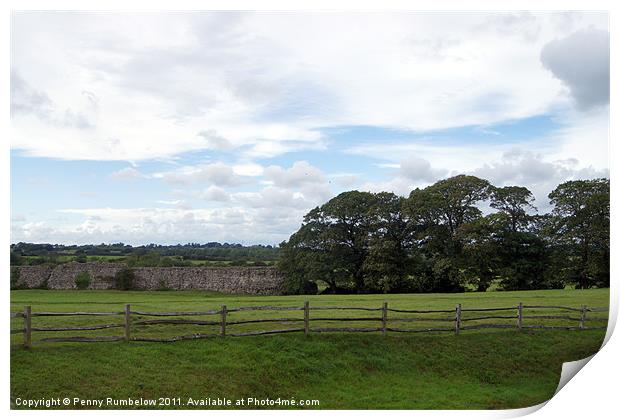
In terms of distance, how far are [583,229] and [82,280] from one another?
1338 centimetres

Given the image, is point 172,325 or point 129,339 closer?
point 129,339

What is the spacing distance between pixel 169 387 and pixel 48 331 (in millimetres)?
3676

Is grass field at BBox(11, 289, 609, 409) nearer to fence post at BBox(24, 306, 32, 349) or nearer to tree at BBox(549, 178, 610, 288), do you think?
fence post at BBox(24, 306, 32, 349)

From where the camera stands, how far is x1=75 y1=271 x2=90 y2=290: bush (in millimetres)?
16750

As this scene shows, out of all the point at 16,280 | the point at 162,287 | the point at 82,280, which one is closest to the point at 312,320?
the point at 162,287

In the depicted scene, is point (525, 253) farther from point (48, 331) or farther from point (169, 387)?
point (48, 331)

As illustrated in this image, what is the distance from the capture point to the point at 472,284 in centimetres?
1803

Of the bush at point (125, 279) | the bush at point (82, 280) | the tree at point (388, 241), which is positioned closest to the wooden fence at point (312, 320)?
the tree at point (388, 241)

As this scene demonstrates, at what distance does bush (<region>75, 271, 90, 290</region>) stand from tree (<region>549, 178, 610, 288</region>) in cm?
1260

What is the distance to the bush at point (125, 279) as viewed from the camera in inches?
660

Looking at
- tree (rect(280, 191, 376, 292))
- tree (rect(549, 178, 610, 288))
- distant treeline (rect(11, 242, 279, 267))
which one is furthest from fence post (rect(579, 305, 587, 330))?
distant treeline (rect(11, 242, 279, 267))

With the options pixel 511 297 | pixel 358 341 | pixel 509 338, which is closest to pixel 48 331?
pixel 358 341

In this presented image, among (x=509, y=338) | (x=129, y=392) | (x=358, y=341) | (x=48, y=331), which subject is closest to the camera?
(x=129, y=392)

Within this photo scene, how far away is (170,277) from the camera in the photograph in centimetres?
1798
